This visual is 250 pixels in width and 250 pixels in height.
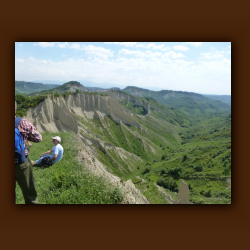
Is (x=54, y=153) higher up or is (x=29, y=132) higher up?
(x=29, y=132)

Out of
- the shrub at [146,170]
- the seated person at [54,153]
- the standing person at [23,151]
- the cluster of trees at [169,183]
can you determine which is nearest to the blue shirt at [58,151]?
the seated person at [54,153]

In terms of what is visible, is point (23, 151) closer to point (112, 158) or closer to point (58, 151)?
point (58, 151)

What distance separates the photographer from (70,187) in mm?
3936

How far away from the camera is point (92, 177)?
4.24m

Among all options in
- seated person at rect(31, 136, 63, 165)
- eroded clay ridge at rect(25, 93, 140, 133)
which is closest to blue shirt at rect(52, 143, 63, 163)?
seated person at rect(31, 136, 63, 165)

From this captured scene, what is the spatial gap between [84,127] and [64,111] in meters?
1.86

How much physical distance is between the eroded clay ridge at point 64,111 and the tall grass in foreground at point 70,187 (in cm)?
299

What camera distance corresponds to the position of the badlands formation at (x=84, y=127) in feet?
15.5

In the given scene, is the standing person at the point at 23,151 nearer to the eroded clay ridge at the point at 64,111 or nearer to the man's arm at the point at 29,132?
the man's arm at the point at 29,132

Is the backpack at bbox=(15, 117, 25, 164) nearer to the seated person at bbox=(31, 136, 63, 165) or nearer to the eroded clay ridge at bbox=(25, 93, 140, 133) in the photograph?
the seated person at bbox=(31, 136, 63, 165)

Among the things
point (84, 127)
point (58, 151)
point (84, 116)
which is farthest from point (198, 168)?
point (84, 116)
